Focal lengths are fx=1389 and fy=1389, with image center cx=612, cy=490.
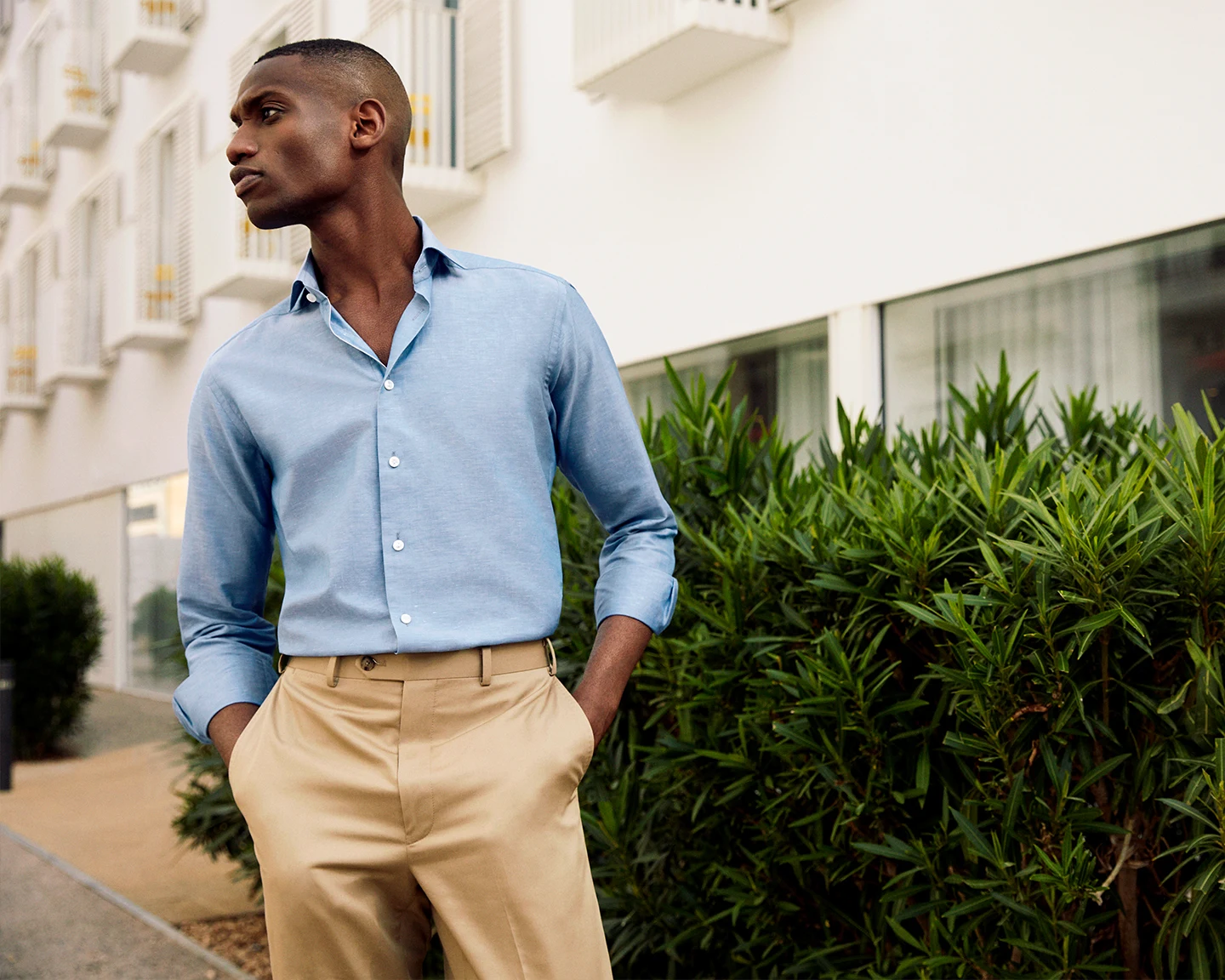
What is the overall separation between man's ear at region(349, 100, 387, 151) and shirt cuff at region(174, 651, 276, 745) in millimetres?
850

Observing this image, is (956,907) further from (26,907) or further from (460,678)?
(26,907)

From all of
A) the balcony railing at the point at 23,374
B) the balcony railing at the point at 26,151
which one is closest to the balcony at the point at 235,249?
the balcony railing at the point at 23,374

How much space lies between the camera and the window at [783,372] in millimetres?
7062

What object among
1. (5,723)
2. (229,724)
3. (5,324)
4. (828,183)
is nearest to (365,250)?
(229,724)

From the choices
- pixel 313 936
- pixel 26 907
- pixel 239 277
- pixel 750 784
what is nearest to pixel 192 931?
pixel 26 907

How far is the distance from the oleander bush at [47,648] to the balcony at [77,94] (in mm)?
7471

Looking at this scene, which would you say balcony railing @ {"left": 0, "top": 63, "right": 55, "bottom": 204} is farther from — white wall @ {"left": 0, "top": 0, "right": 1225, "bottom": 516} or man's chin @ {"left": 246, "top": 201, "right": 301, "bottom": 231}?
man's chin @ {"left": 246, "top": 201, "right": 301, "bottom": 231}

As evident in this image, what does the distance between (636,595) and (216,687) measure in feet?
2.28

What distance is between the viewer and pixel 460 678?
200 centimetres

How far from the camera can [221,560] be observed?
2.28 metres

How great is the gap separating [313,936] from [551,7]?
817 cm

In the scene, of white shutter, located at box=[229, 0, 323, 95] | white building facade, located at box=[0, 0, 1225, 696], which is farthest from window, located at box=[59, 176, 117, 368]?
white building facade, located at box=[0, 0, 1225, 696]

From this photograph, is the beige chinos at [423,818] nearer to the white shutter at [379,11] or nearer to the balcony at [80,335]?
the white shutter at [379,11]

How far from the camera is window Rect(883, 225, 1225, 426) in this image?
209 inches
